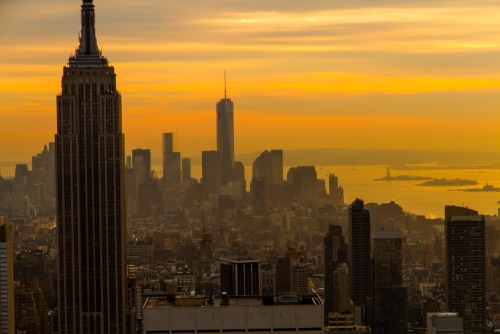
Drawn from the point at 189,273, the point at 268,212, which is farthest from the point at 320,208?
the point at 189,273

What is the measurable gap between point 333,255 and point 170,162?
2.60 metres

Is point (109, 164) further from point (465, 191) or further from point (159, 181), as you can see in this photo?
point (465, 191)

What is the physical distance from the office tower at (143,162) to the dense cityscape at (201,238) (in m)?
0.03

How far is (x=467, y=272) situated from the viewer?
15.6 meters

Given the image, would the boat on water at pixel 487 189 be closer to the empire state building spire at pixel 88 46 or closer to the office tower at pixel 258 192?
the office tower at pixel 258 192

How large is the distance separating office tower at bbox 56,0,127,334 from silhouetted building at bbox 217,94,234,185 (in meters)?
2.69

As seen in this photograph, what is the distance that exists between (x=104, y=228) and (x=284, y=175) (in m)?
3.96

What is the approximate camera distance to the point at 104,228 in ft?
54.6

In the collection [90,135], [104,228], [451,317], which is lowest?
[451,317]

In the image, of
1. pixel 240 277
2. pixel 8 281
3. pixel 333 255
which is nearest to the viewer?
pixel 240 277

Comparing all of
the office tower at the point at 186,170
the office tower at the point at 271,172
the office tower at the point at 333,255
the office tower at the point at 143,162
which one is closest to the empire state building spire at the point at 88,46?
the office tower at the point at 143,162

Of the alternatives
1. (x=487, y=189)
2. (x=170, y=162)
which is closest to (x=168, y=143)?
(x=170, y=162)

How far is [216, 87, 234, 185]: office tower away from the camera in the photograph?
13.2 metres

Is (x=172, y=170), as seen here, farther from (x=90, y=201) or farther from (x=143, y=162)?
(x=90, y=201)
